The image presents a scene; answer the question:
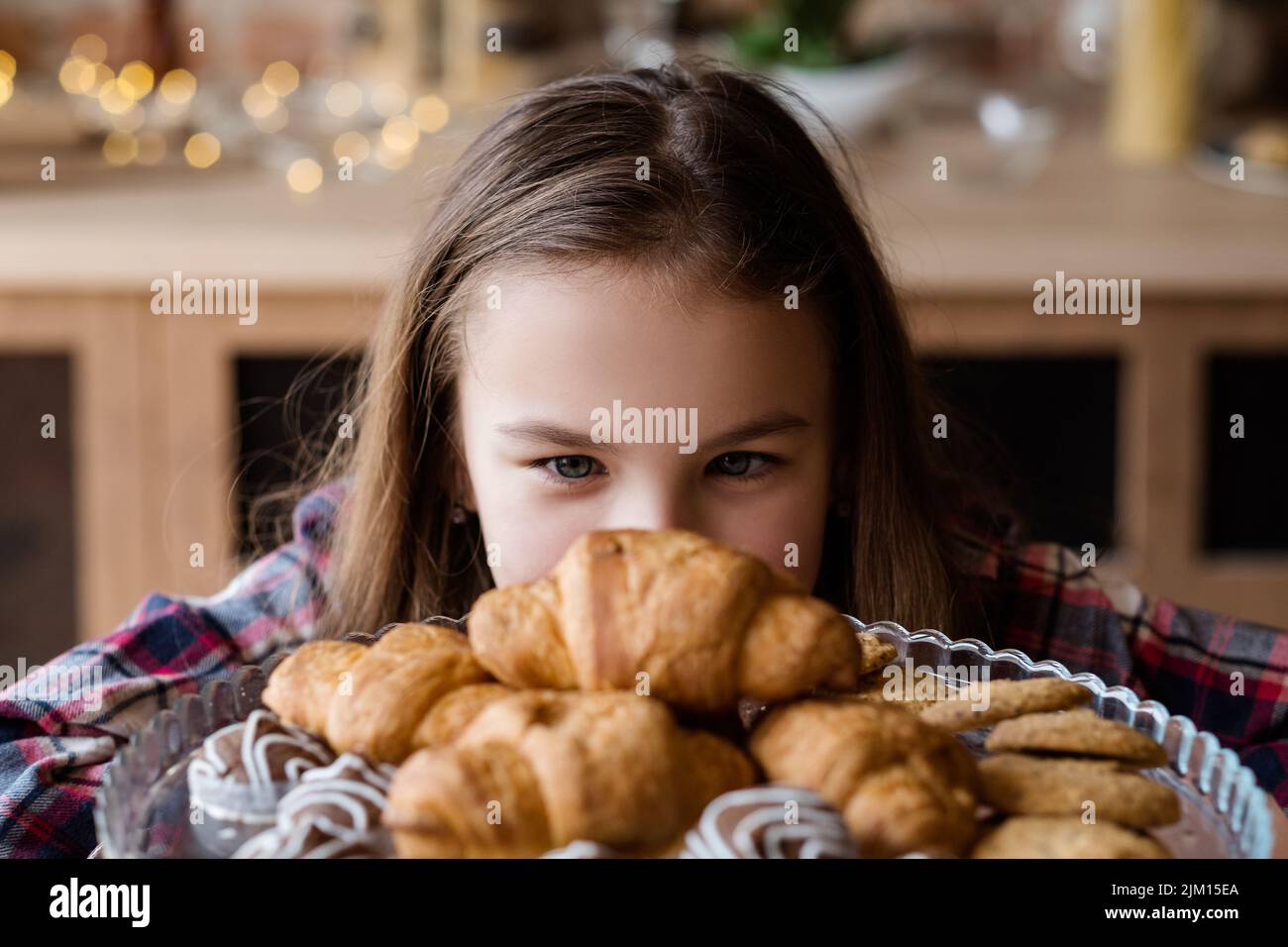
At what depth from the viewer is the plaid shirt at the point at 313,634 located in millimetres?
738

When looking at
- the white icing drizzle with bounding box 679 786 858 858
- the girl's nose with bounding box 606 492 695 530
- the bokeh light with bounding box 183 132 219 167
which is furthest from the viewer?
the bokeh light with bounding box 183 132 219 167

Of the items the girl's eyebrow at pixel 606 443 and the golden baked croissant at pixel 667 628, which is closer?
the golden baked croissant at pixel 667 628

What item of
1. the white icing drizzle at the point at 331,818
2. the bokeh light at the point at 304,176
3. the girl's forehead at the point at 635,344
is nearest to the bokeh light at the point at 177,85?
the bokeh light at the point at 304,176

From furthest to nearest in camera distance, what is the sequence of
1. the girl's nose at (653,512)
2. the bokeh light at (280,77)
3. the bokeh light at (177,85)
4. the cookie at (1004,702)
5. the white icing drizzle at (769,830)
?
1. the bokeh light at (280,77)
2. the bokeh light at (177,85)
3. the girl's nose at (653,512)
4. the cookie at (1004,702)
5. the white icing drizzle at (769,830)

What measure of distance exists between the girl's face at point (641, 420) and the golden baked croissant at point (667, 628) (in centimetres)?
24

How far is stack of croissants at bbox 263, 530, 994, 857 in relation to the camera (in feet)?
1.29

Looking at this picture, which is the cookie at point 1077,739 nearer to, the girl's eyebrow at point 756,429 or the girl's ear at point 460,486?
the girl's eyebrow at point 756,429

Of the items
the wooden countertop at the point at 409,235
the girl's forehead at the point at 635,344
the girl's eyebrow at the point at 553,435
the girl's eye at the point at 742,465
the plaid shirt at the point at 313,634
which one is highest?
the wooden countertop at the point at 409,235

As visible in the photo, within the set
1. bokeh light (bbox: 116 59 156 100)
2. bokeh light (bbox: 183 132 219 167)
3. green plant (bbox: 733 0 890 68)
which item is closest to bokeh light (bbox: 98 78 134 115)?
bokeh light (bbox: 116 59 156 100)

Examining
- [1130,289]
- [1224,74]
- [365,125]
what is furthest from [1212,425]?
[365,125]

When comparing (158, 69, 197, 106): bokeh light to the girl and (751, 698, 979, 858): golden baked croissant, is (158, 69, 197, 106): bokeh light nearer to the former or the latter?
the girl

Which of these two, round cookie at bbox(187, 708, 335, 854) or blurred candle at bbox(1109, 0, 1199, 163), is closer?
round cookie at bbox(187, 708, 335, 854)

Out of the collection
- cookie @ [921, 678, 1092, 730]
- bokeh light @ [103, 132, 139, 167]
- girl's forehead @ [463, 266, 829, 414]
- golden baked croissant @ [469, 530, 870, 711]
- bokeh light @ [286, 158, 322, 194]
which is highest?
bokeh light @ [103, 132, 139, 167]

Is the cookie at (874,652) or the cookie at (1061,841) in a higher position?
the cookie at (874,652)
